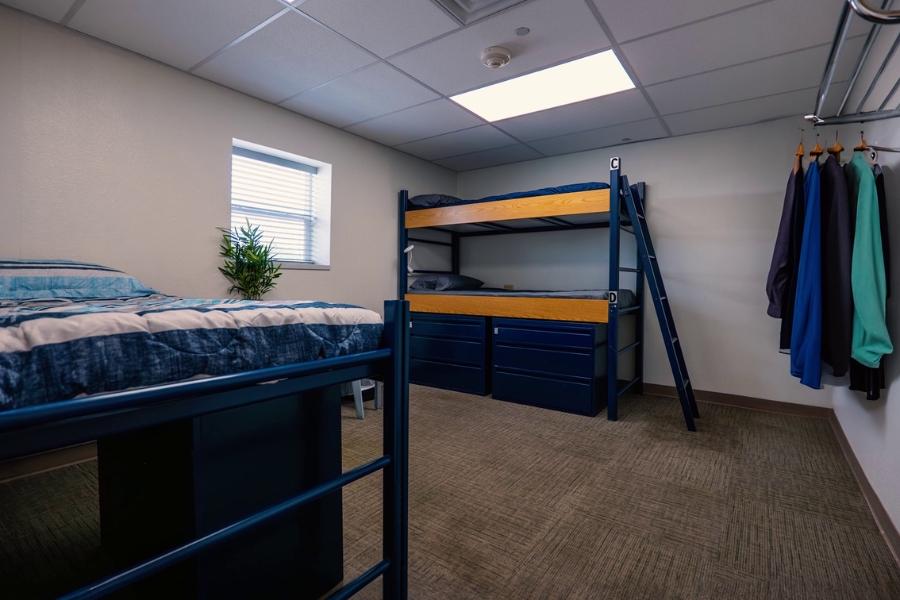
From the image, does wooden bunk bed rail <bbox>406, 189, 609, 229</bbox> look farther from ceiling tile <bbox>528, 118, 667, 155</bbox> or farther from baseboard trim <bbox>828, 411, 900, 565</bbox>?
baseboard trim <bbox>828, 411, 900, 565</bbox>

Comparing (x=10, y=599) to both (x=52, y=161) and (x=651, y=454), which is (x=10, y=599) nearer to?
(x=52, y=161)

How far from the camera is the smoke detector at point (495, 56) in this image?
231cm

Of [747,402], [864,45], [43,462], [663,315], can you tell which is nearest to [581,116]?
[663,315]

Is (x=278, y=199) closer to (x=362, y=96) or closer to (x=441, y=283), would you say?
(x=362, y=96)

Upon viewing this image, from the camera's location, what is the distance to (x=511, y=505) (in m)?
1.85

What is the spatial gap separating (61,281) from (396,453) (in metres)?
1.93

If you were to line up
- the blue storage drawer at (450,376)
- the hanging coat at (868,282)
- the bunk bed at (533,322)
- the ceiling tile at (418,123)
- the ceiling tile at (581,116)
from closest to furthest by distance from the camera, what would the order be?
the hanging coat at (868,282) → the ceiling tile at (581,116) → the bunk bed at (533,322) → the ceiling tile at (418,123) → the blue storage drawer at (450,376)

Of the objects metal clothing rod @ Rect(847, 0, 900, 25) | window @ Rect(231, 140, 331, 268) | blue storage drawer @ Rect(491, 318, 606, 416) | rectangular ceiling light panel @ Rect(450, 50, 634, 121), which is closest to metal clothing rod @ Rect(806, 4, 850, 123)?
metal clothing rod @ Rect(847, 0, 900, 25)

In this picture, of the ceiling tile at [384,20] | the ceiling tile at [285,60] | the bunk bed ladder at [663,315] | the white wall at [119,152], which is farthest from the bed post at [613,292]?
the white wall at [119,152]

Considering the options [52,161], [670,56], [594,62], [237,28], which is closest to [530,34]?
[594,62]

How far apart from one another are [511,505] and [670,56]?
2.53 metres

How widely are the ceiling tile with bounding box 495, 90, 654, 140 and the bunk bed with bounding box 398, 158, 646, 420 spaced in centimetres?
44

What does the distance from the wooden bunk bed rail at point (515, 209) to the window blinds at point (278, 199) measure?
3.21 ft

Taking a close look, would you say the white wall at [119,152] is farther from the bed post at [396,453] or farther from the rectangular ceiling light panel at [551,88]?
the bed post at [396,453]
